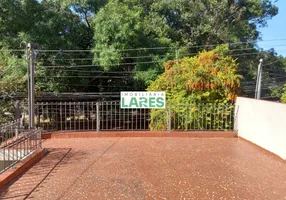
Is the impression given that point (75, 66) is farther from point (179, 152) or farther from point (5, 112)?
point (179, 152)

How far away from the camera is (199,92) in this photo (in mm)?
8562

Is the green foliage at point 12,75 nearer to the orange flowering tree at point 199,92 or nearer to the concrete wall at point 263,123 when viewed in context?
the orange flowering tree at point 199,92

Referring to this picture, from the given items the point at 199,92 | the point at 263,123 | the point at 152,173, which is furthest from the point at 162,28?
the point at 152,173

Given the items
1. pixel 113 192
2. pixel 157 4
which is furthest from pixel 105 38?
pixel 113 192

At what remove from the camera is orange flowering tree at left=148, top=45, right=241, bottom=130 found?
834 cm

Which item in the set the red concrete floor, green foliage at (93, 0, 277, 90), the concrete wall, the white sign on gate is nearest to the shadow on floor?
the red concrete floor

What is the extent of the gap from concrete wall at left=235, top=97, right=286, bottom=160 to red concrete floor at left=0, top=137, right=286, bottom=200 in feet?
0.87

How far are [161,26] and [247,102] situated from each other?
7.88 metres

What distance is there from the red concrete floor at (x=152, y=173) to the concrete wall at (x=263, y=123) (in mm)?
264

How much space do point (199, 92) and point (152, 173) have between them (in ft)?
14.9

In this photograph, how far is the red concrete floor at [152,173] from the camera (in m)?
3.82

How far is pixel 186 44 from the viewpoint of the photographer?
14.7m

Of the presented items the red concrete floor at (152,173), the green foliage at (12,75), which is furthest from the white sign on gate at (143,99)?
the green foliage at (12,75)

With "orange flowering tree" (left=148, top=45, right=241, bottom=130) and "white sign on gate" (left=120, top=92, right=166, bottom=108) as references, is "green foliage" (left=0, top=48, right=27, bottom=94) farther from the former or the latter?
"orange flowering tree" (left=148, top=45, right=241, bottom=130)
